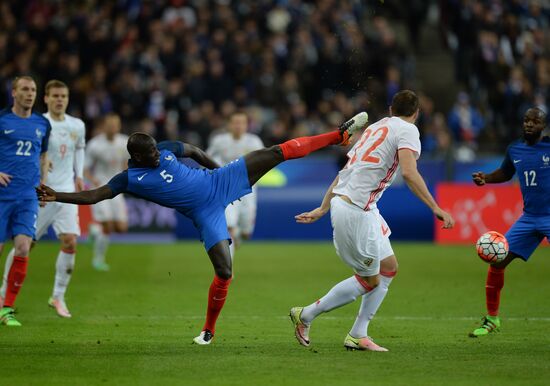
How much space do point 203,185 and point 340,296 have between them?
1.64m

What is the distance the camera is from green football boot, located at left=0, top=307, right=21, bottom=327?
1048 centimetres

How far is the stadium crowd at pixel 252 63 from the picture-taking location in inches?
893

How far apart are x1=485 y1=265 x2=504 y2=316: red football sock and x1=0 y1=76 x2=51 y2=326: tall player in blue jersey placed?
4.81m

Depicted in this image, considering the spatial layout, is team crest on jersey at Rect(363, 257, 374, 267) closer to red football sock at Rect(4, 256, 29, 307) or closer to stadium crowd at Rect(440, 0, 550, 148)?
red football sock at Rect(4, 256, 29, 307)

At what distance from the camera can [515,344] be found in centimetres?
925

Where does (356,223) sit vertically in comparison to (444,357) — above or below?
above

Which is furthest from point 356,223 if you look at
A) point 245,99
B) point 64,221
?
point 245,99

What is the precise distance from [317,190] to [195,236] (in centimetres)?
A: 285

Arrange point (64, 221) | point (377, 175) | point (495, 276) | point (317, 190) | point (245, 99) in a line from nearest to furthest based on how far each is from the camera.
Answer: point (377, 175) → point (495, 276) → point (64, 221) → point (317, 190) → point (245, 99)

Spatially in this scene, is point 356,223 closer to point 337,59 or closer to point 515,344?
point 515,344

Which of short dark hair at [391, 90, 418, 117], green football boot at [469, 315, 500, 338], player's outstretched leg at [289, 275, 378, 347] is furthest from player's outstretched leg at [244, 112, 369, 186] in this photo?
green football boot at [469, 315, 500, 338]

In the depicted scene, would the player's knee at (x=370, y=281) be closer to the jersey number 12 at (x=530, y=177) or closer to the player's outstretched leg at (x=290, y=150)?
the player's outstretched leg at (x=290, y=150)

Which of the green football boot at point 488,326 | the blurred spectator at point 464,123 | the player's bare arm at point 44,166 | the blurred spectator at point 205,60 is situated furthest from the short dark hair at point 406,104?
the blurred spectator at point 464,123

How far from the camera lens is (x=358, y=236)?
855 centimetres
